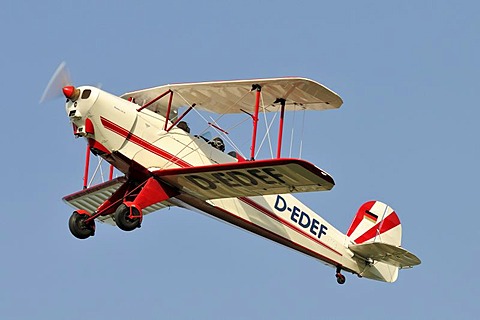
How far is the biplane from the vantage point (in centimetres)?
1830

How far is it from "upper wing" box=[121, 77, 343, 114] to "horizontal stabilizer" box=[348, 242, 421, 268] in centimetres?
396

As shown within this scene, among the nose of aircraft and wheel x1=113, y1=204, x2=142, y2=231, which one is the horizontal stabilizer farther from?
the nose of aircraft

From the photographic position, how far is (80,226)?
63.7 feet

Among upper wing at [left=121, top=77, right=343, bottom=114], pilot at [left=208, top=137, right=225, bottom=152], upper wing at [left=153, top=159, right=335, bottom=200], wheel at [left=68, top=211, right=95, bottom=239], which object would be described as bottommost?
wheel at [left=68, top=211, right=95, bottom=239]

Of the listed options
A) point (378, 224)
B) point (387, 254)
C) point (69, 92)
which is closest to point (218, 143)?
point (69, 92)

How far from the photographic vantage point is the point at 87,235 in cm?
1952

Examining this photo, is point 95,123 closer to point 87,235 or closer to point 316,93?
point 87,235

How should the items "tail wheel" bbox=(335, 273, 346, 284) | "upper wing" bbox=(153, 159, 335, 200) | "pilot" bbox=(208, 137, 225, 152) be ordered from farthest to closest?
"tail wheel" bbox=(335, 273, 346, 284), "pilot" bbox=(208, 137, 225, 152), "upper wing" bbox=(153, 159, 335, 200)

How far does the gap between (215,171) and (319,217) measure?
467 cm

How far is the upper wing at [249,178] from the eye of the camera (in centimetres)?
1759

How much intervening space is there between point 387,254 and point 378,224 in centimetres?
196

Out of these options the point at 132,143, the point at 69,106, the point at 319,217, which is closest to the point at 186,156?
the point at 132,143

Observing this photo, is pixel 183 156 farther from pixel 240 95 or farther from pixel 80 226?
pixel 80 226

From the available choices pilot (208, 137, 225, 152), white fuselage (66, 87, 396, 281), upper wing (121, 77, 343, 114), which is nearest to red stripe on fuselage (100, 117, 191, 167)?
white fuselage (66, 87, 396, 281)
